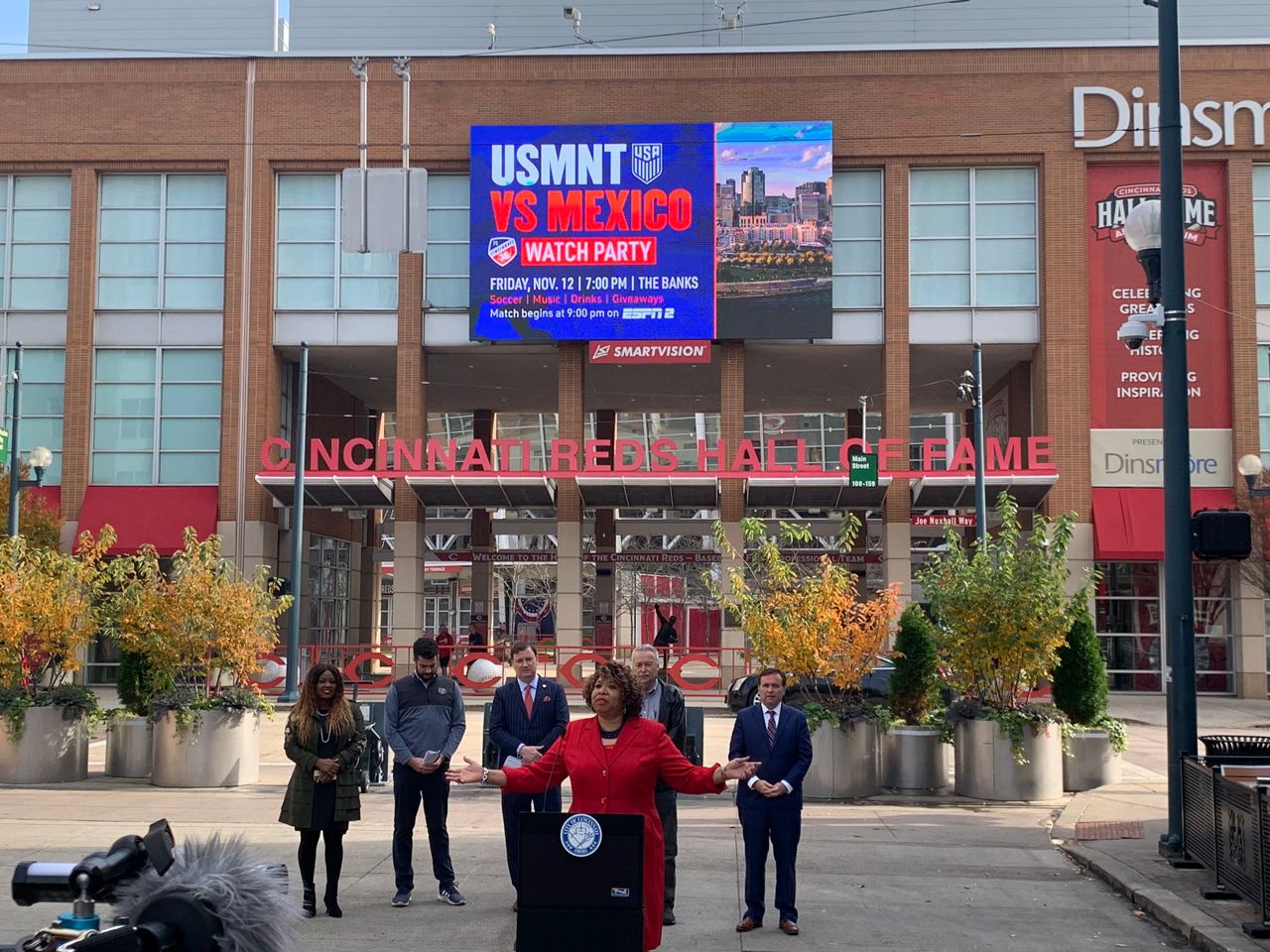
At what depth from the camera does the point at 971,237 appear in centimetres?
3703

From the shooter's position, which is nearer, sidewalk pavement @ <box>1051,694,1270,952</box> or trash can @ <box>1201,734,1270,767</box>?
sidewalk pavement @ <box>1051,694,1270,952</box>

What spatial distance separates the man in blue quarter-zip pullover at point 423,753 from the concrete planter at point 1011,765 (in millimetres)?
7976

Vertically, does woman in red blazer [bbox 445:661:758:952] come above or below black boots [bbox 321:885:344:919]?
above

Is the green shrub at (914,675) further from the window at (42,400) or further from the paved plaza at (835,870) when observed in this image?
the window at (42,400)

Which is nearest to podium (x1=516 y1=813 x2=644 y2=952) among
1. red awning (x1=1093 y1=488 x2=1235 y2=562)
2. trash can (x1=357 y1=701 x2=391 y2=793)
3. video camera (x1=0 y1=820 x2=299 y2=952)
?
video camera (x1=0 y1=820 x2=299 y2=952)

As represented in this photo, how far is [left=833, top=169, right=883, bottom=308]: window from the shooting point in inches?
1460

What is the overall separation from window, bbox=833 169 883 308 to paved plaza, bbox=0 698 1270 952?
20.9 m

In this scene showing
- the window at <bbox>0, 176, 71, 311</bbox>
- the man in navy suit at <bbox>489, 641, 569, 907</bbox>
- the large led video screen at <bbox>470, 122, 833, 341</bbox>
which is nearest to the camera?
the man in navy suit at <bbox>489, 641, 569, 907</bbox>

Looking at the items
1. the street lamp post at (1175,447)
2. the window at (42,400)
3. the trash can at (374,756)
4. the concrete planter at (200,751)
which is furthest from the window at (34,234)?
the street lamp post at (1175,447)

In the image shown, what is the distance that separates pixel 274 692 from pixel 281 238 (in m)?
12.4

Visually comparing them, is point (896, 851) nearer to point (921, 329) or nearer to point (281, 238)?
point (921, 329)

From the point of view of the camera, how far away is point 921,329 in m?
36.8

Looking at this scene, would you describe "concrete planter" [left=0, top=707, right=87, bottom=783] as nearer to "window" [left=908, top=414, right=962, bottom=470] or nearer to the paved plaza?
the paved plaza

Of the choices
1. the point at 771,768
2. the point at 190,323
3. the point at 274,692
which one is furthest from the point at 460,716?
the point at 190,323
